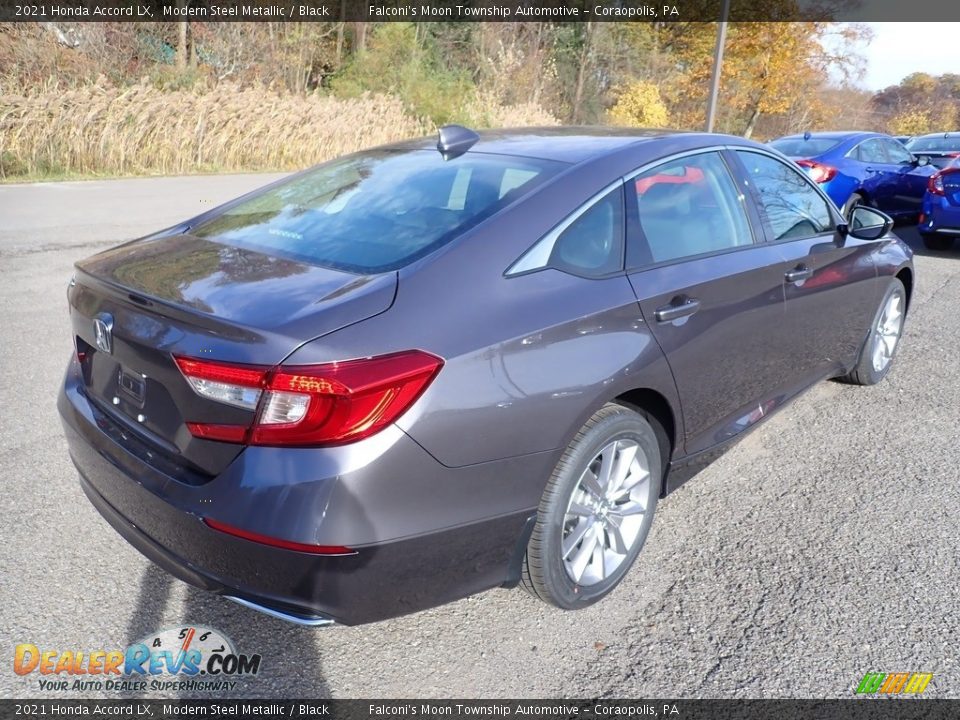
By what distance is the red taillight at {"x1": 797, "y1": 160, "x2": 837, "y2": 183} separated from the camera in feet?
32.5

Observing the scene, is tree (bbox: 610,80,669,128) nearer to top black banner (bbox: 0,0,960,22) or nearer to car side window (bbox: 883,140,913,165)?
top black banner (bbox: 0,0,960,22)

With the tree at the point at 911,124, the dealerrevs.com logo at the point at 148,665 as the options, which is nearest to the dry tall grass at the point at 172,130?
the dealerrevs.com logo at the point at 148,665

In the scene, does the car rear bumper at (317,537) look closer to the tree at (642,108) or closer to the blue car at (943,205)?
the blue car at (943,205)

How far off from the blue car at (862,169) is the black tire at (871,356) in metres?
5.27

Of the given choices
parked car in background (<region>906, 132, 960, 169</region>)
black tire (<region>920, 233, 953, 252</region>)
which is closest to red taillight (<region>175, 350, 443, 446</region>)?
black tire (<region>920, 233, 953, 252</region>)

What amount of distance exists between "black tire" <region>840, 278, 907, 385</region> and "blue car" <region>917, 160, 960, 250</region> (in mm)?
4934

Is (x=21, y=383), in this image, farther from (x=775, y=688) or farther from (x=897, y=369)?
(x=897, y=369)

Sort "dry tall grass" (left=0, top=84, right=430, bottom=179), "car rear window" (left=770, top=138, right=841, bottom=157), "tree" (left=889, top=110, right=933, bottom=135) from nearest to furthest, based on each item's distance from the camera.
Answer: "car rear window" (left=770, top=138, right=841, bottom=157)
"dry tall grass" (left=0, top=84, right=430, bottom=179)
"tree" (left=889, top=110, right=933, bottom=135)

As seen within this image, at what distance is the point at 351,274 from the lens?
230cm

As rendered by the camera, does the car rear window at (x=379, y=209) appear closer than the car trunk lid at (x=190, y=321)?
No

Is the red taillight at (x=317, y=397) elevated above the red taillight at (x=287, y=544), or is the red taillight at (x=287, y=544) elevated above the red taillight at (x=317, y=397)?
the red taillight at (x=317, y=397)

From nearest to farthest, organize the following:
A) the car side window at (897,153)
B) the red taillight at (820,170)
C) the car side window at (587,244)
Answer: the car side window at (587,244)
the red taillight at (820,170)
the car side window at (897,153)

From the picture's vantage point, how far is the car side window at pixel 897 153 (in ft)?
35.8

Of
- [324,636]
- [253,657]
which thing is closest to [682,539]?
[324,636]
